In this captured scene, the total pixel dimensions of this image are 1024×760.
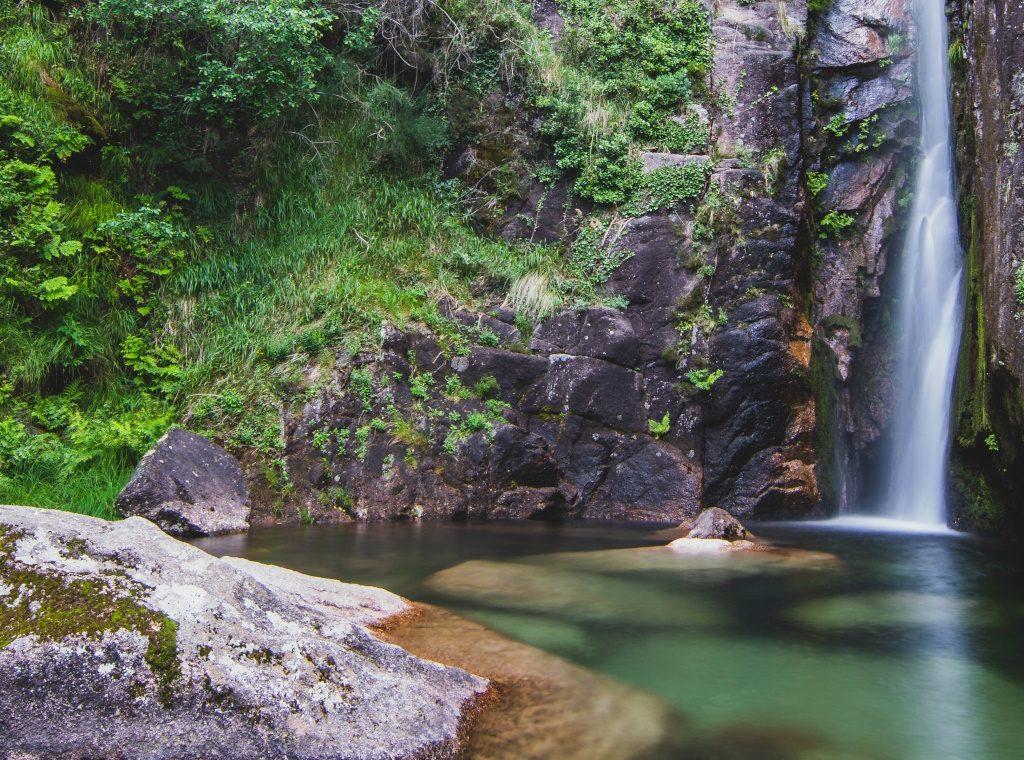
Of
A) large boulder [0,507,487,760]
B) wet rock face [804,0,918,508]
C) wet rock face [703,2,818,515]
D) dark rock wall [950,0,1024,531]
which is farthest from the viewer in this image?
wet rock face [804,0,918,508]

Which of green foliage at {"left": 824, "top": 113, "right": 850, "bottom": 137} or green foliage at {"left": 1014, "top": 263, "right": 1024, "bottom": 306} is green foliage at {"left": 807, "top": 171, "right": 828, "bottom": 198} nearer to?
green foliage at {"left": 824, "top": 113, "right": 850, "bottom": 137}

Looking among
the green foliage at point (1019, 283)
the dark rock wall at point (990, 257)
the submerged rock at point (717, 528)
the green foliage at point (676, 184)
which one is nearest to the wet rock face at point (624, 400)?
the green foliage at point (676, 184)

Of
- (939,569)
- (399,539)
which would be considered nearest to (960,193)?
(939,569)

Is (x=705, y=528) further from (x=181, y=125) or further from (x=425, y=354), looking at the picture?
(x=181, y=125)

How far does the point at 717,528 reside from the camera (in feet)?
23.8

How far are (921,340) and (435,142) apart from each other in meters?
7.65

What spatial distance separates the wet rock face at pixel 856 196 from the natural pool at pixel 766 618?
287cm

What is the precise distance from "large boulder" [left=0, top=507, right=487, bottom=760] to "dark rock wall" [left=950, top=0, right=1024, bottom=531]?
5574mm

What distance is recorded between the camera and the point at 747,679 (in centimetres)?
379

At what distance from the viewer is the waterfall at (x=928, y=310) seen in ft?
30.9

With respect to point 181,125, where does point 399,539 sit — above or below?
below

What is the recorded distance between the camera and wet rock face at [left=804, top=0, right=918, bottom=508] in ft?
34.7

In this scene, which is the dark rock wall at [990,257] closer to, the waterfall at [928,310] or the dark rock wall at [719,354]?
the dark rock wall at [719,354]

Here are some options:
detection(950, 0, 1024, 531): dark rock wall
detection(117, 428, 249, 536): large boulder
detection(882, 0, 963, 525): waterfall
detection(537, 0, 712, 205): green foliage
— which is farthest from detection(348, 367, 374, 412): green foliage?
detection(882, 0, 963, 525): waterfall
